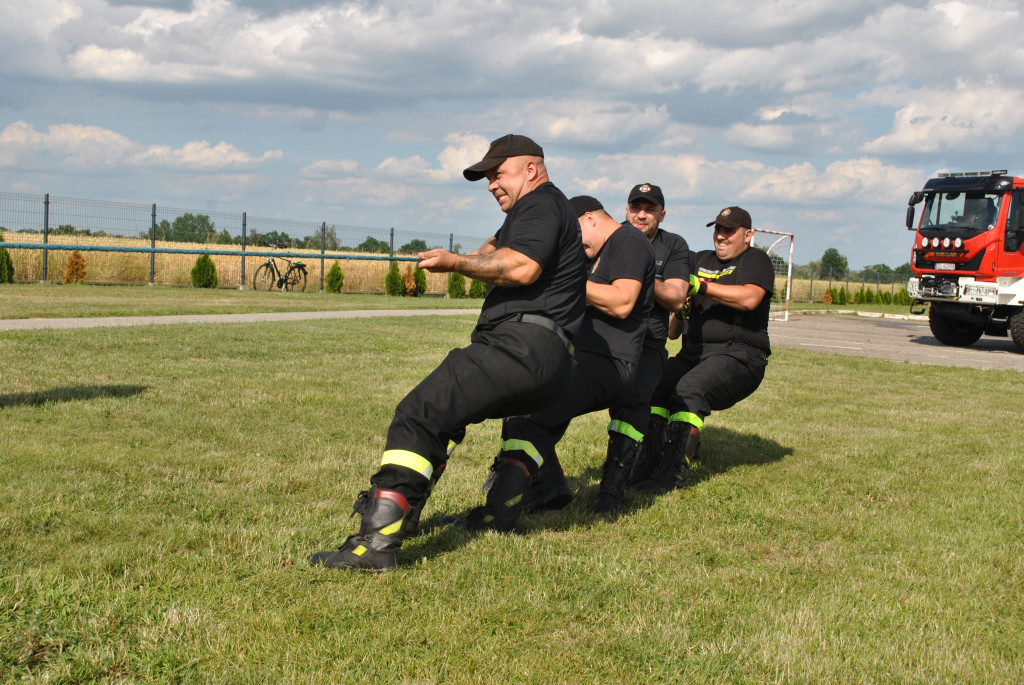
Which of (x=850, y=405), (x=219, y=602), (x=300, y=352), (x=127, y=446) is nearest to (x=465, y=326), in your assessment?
(x=300, y=352)

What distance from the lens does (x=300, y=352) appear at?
10844 mm

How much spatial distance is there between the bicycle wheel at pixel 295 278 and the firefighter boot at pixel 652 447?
22973 millimetres

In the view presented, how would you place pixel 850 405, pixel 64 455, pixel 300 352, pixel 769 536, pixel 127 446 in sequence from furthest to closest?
pixel 300 352 → pixel 850 405 → pixel 127 446 → pixel 64 455 → pixel 769 536

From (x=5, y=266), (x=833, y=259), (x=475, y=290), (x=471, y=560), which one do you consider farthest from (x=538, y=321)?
(x=833, y=259)

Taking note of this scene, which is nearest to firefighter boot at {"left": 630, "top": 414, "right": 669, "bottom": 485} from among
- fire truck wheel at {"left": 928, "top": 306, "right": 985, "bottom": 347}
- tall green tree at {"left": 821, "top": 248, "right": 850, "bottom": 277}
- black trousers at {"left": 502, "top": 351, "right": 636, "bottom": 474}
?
black trousers at {"left": 502, "top": 351, "right": 636, "bottom": 474}

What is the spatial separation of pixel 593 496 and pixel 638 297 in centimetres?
134

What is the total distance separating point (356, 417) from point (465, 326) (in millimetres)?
9042

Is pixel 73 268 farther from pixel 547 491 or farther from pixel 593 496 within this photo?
pixel 547 491

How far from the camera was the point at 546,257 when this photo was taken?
12.5ft

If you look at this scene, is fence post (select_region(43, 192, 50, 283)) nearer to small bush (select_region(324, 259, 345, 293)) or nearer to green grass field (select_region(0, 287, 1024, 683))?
small bush (select_region(324, 259, 345, 293))

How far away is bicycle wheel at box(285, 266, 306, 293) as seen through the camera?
91.4 ft

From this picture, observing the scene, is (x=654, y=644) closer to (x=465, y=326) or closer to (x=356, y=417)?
(x=356, y=417)

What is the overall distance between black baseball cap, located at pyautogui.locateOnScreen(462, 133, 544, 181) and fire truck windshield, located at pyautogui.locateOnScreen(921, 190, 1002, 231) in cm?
1737

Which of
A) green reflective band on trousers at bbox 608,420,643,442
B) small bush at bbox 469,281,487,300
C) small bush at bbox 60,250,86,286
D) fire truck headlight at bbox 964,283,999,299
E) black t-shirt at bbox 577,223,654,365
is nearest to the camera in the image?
black t-shirt at bbox 577,223,654,365
